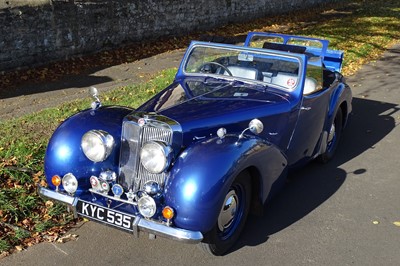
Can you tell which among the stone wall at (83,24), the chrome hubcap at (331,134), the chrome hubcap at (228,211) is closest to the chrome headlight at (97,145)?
the chrome hubcap at (228,211)

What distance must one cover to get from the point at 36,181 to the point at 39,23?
251 inches

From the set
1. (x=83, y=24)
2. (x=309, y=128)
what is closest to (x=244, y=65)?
(x=309, y=128)

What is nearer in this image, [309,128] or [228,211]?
[228,211]

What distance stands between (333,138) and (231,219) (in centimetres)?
273

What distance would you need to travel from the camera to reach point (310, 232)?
4.59 m

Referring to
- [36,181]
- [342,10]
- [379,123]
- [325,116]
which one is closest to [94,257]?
Answer: [36,181]

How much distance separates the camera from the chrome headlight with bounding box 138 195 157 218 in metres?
3.76

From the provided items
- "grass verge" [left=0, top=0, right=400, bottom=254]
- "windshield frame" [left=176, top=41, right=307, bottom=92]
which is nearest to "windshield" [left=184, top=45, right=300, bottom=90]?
"windshield frame" [left=176, top=41, right=307, bottom=92]

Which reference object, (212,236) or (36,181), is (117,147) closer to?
(212,236)

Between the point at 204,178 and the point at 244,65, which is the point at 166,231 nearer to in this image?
the point at 204,178

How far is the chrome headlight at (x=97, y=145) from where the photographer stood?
4195 millimetres

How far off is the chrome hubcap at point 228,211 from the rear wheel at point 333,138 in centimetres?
223

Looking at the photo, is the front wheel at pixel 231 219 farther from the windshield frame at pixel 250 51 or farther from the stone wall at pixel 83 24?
the stone wall at pixel 83 24

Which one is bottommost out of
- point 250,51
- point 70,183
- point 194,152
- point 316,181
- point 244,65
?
point 316,181
